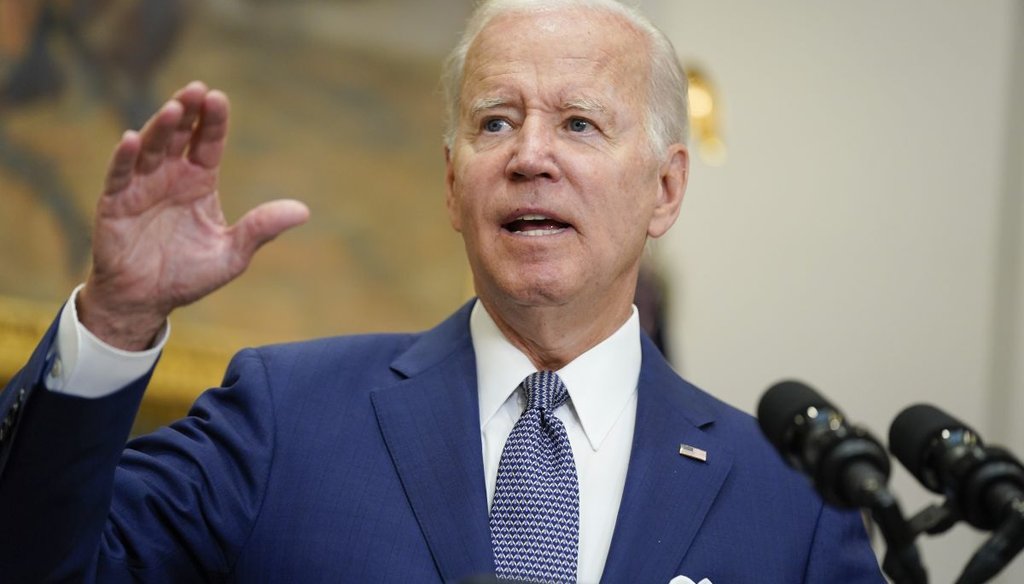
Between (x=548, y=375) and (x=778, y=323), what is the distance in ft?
15.7

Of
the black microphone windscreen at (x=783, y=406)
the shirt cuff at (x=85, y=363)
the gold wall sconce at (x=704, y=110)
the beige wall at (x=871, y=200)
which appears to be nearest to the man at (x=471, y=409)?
the shirt cuff at (x=85, y=363)

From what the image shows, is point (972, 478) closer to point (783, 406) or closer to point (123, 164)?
point (783, 406)

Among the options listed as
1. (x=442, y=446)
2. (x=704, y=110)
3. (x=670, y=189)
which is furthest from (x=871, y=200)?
(x=442, y=446)

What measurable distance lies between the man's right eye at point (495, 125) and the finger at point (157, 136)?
3.25ft

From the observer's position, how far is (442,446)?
259 cm

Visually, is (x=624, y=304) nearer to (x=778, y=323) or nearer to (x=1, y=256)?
(x=1, y=256)

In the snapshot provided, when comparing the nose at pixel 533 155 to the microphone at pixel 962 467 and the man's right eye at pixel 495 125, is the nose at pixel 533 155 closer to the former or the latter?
the man's right eye at pixel 495 125

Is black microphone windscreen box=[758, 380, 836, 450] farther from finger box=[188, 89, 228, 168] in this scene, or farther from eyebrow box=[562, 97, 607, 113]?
eyebrow box=[562, 97, 607, 113]

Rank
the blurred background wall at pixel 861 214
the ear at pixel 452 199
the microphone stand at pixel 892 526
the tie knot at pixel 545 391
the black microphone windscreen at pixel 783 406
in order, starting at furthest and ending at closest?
the blurred background wall at pixel 861 214 → the ear at pixel 452 199 → the tie knot at pixel 545 391 → the black microphone windscreen at pixel 783 406 → the microphone stand at pixel 892 526

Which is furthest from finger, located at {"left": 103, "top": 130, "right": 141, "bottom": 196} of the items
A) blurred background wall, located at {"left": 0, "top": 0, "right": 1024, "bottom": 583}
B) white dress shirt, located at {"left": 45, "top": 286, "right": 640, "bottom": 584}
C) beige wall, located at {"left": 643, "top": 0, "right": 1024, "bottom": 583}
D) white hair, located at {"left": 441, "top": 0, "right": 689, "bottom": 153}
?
beige wall, located at {"left": 643, "top": 0, "right": 1024, "bottom": 583}

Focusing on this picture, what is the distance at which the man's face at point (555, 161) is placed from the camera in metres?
2.73

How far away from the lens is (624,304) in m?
2.96

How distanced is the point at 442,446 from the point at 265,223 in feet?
2.25

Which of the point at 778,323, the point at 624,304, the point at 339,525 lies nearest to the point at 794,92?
the point at 778,323
